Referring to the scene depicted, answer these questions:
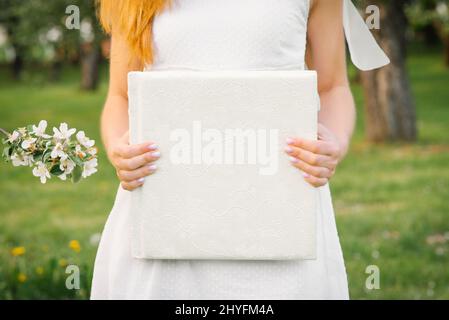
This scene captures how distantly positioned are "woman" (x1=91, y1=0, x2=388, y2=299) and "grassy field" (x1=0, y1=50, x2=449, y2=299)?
89.4 inches

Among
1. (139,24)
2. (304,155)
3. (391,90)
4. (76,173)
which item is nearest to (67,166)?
(76,173)

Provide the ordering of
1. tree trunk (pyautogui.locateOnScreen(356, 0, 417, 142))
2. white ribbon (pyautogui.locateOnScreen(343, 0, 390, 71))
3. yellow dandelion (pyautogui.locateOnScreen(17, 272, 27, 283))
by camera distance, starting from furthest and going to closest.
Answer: tree trunk (pyautogui.locateOnScreen(356, 0, 417, 142)) → yellow dandelion (pyautogui.locateOnScreen(17, 272, 27, 283)) → white ribbon (pyautogui.locateOnScreen(343, 0, 390, 71))

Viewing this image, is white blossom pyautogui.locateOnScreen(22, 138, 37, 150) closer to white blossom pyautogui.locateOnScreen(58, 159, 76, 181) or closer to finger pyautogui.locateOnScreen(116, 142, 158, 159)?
white blossom pyautogui.locateOnScreen(58, 159, 76, 181)

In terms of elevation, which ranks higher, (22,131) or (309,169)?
(22,131)

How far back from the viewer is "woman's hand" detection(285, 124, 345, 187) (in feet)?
5.67

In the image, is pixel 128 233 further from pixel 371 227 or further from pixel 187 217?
pixel 371 227

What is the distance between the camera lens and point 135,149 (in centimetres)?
176

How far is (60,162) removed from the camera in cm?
188

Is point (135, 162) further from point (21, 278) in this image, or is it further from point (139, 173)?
point (21, 278)

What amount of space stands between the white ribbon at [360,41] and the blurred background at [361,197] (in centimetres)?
81

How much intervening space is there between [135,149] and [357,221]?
531cm

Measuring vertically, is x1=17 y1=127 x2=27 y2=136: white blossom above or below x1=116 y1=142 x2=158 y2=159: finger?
above

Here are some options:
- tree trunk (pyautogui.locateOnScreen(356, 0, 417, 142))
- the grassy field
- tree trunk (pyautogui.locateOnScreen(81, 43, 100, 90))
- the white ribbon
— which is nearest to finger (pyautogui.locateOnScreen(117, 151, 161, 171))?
the white ribbon

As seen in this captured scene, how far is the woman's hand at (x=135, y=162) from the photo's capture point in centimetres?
174
